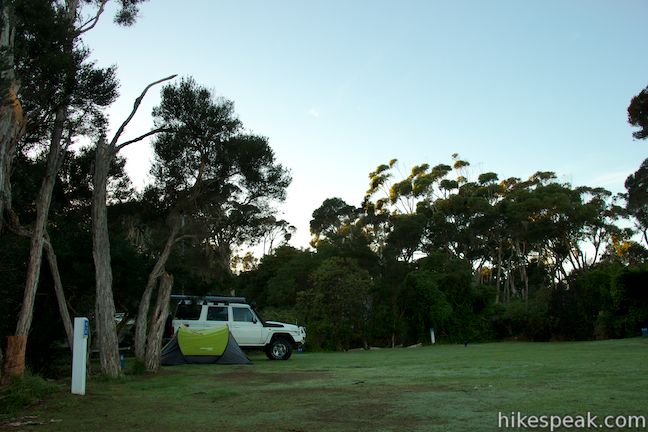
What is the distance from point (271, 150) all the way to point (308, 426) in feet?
38.3

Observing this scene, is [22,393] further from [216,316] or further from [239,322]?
[239,322]

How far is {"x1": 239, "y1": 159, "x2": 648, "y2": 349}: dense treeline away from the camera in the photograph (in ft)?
84.9

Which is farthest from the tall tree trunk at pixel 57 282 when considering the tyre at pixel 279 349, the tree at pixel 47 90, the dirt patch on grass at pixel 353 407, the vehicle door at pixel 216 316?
the tyre at pixel 279 349

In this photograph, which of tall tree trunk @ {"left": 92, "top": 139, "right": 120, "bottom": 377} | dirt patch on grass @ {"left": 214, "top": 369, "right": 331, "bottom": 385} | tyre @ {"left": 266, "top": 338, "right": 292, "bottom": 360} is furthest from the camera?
tyre @ {"left": 266, "top": 338, "right": 292, "bottom": 360}

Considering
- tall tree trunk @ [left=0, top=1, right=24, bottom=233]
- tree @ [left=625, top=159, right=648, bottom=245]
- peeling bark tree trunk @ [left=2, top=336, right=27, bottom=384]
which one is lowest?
peeling bark tree trunk @ [left=2, top=336, right=27, bottom=384]

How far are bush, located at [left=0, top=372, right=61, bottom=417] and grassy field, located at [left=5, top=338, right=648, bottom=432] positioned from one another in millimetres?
213

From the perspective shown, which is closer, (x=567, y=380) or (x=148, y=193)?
(x=567, y=380)

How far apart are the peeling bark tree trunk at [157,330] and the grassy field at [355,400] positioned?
5.50 feet

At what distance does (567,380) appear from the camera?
8203mm

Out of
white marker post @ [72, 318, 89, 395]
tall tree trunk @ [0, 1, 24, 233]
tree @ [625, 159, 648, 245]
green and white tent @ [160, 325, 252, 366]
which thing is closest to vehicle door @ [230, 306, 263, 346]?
green and white tent @ [160, 325, 252, 366]

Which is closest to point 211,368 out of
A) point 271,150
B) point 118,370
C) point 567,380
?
point 118,370

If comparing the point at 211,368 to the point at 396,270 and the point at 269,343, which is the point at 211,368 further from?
the point at 396,270

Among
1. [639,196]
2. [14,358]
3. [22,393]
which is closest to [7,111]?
[14,358]

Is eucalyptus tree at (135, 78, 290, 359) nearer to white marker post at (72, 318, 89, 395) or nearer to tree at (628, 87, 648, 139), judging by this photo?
white marker post at (72, 318, 89, 395)
